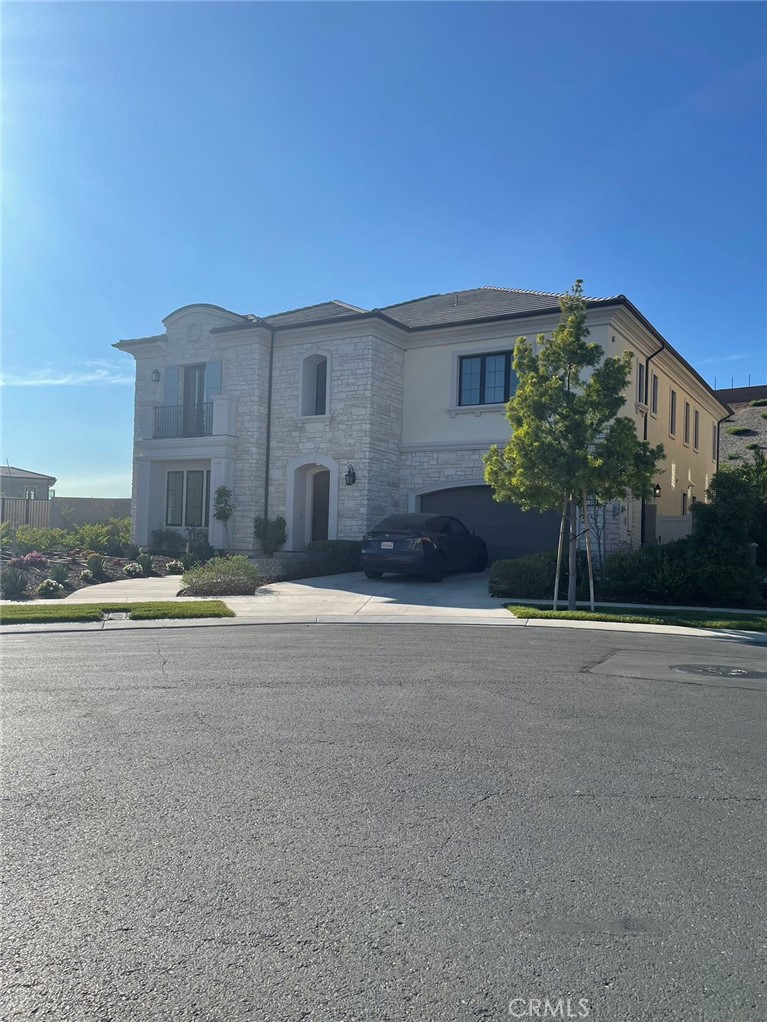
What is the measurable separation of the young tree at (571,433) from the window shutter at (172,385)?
14.0 metres

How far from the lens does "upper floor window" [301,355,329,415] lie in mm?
24000

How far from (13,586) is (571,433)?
11.5 metres

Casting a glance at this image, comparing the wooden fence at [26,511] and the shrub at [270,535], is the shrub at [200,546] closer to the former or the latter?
the shrub at [270,535]

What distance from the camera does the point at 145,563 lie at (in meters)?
21.3

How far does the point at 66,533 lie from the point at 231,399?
23.9ft

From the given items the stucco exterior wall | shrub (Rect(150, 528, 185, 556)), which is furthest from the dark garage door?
shrub (Rect(150, 528, 185, 556))

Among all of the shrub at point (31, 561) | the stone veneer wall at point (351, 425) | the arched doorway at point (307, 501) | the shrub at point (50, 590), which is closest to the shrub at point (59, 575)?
the shrub at point (50, 590)

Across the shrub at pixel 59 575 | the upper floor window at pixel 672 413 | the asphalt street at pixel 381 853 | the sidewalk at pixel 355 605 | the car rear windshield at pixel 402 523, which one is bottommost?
the asphalt street at pixel 381 853

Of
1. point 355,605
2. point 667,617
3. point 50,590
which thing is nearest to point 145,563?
point 50,590

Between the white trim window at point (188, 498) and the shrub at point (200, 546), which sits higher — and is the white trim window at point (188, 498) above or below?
above

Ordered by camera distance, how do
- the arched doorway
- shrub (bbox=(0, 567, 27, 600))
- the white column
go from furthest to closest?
the white column, the arched doorway, shrub (bbox=(0, 567, 27, 600))

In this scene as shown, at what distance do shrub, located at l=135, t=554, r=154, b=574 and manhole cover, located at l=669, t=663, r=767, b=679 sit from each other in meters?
14.8

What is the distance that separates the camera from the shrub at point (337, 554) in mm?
20766

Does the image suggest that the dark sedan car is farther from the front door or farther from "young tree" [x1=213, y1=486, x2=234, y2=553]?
"young tree" [x1=213, y1=486, x2=234, y2=553]
